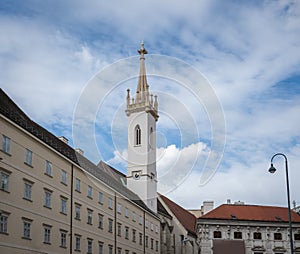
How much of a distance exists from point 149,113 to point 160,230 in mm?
24679

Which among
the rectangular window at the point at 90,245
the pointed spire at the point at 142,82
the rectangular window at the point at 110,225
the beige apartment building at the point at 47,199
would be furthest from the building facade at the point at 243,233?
the pointed spire at the point at 142,82

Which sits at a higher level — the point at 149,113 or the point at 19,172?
the point at 149,113

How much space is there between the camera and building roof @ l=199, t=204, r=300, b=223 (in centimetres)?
7706

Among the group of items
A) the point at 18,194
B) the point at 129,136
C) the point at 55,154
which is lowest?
the point at 18,194

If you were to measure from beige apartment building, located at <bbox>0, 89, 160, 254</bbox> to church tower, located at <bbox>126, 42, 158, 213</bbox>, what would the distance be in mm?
29563

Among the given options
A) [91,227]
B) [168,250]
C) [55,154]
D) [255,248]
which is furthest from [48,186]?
[168,250]

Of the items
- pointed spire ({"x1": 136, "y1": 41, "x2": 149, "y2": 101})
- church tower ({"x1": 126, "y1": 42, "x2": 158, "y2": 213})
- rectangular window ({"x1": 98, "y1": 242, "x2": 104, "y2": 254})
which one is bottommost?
rectangular window ({"x1": 98, "y1": 242, "x2": 104, "y2": 254})

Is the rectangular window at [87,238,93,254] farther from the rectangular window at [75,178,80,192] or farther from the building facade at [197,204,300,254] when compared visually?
the building facade at [197,204,300,254]

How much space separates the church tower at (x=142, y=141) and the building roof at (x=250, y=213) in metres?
19.3

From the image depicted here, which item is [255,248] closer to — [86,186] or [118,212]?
[118,212]

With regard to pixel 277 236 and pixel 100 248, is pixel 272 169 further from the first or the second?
pixel 277 236

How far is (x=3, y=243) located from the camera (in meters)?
38.8

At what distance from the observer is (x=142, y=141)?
332 ft

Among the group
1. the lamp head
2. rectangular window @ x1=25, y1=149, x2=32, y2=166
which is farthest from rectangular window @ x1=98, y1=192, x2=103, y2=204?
the lamp head
